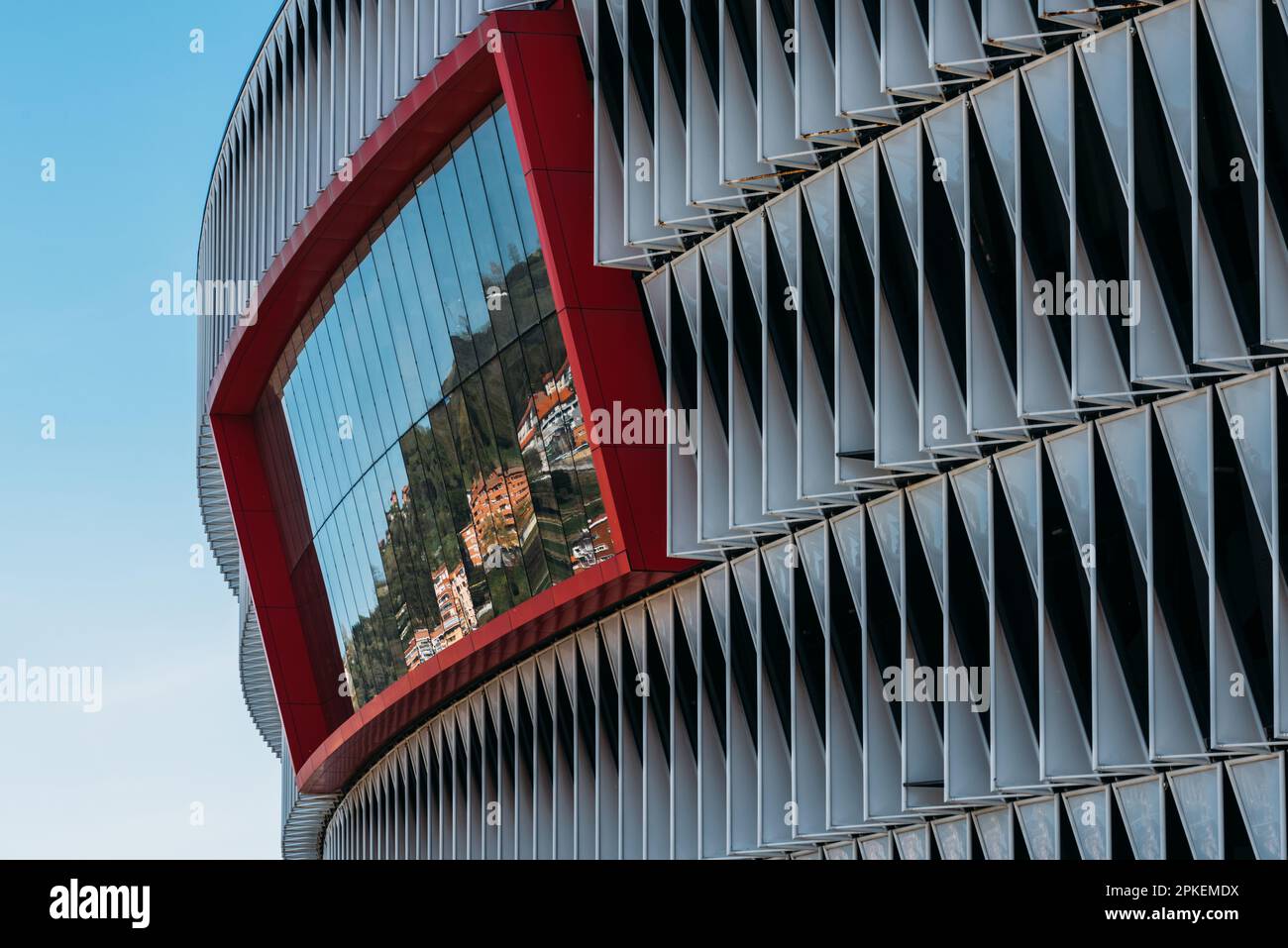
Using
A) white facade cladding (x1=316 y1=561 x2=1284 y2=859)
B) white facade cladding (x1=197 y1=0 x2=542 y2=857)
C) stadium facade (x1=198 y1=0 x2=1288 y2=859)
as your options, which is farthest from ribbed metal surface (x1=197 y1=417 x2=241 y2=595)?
white facade cladding (x1=316 y1=561 x2=1284 y2=859)

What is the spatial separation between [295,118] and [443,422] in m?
8.79

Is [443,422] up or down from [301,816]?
up

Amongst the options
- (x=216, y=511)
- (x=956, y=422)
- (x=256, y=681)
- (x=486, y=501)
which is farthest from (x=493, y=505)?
(x=256, y=681)

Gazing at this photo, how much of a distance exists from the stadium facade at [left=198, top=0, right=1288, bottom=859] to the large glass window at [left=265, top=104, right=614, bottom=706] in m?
0.11

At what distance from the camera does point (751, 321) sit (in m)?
27.3

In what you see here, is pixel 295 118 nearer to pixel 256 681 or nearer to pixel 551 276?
pixel 551 276

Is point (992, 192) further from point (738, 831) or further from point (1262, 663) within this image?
point (738, 831)

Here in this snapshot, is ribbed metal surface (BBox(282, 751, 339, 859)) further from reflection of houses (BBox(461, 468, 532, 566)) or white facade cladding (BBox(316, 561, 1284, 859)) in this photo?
reflection of houses (BBox(461, 468, 532, 566))

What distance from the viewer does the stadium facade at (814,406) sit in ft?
68.4

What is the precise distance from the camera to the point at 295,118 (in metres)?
39.2

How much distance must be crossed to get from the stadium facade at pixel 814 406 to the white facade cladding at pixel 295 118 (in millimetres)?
145

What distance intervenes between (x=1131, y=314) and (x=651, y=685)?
11.9m
